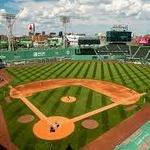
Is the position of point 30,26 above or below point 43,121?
above

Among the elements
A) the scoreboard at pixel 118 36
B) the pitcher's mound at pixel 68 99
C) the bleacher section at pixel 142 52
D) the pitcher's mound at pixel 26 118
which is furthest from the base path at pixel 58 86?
the scoreboard at pixel 118 36

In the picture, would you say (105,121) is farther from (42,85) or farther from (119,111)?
(42,85)

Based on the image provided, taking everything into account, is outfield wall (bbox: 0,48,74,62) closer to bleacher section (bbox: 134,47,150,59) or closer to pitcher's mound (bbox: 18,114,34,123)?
bleacher section (bbox: 134,47,150,59)

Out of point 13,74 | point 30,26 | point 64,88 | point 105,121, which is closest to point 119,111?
point 105,121

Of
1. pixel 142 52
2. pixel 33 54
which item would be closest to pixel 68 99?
pixel 33 54

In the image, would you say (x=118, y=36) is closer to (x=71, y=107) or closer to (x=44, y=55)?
(x=44, y=55)

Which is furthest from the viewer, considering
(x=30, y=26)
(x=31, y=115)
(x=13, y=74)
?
(x=30, y=26)

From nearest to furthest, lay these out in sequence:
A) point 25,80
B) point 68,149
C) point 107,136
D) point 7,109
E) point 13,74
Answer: point 68,149 → point 107,136 → point 7,109 → point 25,80 → point 13,74
